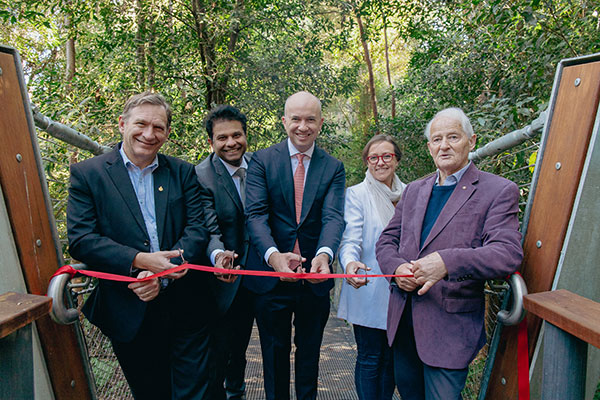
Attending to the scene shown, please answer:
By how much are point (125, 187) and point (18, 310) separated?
2.72 feet

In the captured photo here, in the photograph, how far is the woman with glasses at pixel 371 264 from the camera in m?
2.27

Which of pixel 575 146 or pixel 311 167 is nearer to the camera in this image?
pixel 575 146

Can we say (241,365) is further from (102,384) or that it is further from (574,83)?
(574,83)

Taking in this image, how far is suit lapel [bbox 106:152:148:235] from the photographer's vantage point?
196 cm

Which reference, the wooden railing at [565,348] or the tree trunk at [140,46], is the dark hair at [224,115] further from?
the tree trunk at [140,46]

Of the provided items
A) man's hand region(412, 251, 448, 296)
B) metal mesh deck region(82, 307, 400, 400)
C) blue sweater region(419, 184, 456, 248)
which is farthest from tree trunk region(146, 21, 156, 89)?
man's hand region(412, 251, 448, 296)

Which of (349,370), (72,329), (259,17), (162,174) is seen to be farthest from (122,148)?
(259,17)

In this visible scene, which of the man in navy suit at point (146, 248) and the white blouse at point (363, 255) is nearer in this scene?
the man in navy suit at point (146, 248)

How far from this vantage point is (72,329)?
1.84 metres

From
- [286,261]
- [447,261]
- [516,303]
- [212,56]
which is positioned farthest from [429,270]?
[212,56]

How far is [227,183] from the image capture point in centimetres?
254

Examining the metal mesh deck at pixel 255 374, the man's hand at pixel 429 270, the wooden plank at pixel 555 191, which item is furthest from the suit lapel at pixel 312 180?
the metal mesh deck at pixel 255 374

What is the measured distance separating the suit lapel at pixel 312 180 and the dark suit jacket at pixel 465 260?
62 cm

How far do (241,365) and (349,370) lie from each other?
1317mm
